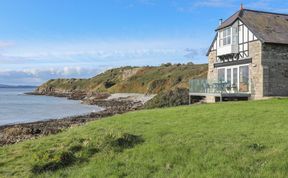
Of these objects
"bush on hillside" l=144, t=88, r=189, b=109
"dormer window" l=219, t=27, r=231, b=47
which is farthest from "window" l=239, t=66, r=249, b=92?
"bush on hillside" l=144, t=88, r=189, b=109

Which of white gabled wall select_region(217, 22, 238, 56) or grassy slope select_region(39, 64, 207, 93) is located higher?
white gabled wall select_region(217, 22, 238, 56)

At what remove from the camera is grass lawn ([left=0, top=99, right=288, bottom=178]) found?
9.12 metres

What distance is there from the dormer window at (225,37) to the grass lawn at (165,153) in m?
18.7

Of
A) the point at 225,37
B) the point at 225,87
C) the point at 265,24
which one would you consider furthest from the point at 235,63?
the point at 265,24

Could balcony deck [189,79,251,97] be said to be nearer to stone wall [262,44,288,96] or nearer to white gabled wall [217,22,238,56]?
stone wall [262,44,288,96]

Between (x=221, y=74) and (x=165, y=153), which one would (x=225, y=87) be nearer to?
(x=221, y=74)

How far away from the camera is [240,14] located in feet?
103

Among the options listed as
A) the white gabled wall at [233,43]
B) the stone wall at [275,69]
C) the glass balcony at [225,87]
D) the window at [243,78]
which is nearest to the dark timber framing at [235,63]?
the window at [243,78]

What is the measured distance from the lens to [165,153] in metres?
10.5

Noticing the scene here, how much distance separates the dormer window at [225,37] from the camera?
32406 millimetres

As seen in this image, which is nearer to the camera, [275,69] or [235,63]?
[275,69]

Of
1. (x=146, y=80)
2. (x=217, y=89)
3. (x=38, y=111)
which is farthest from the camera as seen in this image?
(x=146, y=80)

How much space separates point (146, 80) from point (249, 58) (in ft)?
182

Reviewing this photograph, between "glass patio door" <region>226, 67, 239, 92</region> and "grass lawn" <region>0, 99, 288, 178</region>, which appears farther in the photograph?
"glass patio door" <region>226, 67, 239, 92</region>
